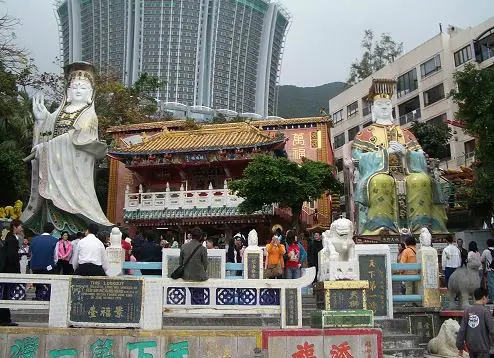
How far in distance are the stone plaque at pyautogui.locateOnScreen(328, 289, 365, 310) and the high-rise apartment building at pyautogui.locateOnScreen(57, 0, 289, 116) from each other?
50.6 m

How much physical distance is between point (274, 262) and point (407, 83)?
2705cm

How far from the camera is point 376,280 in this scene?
877 cm

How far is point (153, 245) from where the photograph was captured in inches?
415

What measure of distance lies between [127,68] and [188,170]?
3489 cm

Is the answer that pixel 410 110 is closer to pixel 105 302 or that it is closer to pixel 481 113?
pixel 481 113

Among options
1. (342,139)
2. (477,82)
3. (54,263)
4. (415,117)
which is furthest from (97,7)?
(54,263)

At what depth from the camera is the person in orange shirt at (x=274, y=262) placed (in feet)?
34.0

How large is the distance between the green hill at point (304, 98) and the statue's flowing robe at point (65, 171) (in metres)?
63.3

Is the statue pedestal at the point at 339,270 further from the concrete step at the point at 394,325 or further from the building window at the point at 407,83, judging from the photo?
the building window at the point at 407,83

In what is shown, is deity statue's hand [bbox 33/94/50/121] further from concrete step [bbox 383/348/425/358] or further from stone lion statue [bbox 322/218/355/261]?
concrete step [bbox 383/348/425/358]

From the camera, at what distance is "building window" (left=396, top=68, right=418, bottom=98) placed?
111ft

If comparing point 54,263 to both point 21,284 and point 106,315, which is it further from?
point 106,315

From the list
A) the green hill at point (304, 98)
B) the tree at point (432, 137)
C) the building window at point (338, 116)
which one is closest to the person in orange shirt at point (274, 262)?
the tree at point (432, 137)

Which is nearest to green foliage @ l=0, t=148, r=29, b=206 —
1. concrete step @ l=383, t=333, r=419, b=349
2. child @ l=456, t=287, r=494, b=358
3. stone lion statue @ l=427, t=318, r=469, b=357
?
concrete step @ l=383, t=333, r=419, b=349
